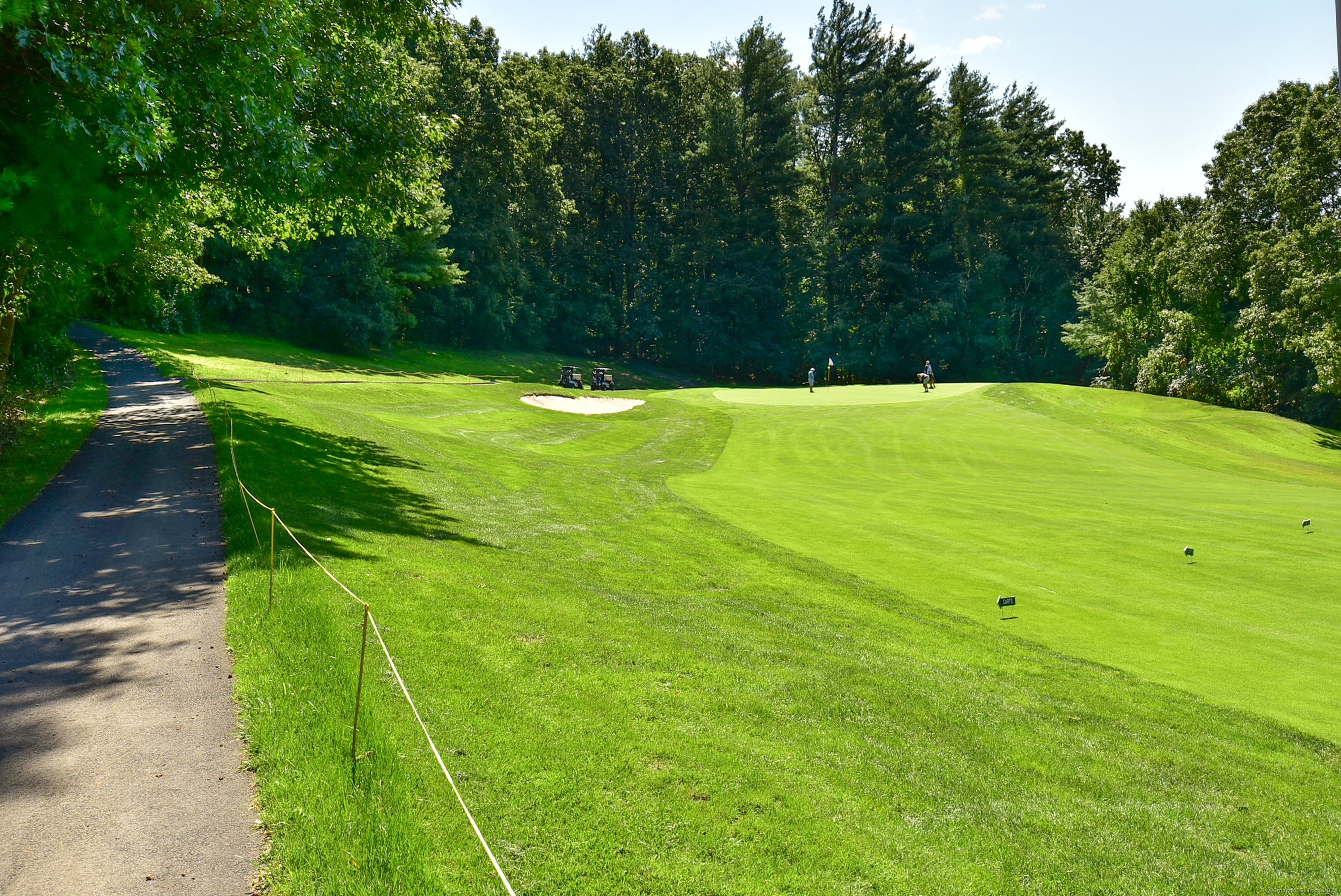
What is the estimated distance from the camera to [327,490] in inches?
592

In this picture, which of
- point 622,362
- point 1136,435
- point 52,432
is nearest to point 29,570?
point 52,432

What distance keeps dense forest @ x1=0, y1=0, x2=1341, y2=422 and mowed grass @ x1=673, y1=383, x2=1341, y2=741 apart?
12360 millimetres

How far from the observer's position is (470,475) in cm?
2031

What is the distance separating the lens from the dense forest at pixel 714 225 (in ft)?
62.2

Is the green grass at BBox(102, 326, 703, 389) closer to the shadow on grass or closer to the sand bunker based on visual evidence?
the sand bunker

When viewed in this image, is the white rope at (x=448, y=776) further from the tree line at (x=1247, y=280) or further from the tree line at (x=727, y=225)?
A: the tree line at (x=727, y=225)

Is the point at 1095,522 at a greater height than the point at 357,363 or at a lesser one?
lesser

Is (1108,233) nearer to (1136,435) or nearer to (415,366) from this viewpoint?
(1136,435)

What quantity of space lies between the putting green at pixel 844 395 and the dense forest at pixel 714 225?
17.8m

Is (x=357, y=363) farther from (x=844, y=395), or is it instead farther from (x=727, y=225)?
(x=727, y=225)

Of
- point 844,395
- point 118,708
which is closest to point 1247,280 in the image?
point 844,395

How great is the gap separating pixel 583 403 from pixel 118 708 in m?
34.4

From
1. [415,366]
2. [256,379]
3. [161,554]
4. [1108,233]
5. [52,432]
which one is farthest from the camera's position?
[1108,233]

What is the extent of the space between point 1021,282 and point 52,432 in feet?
250
